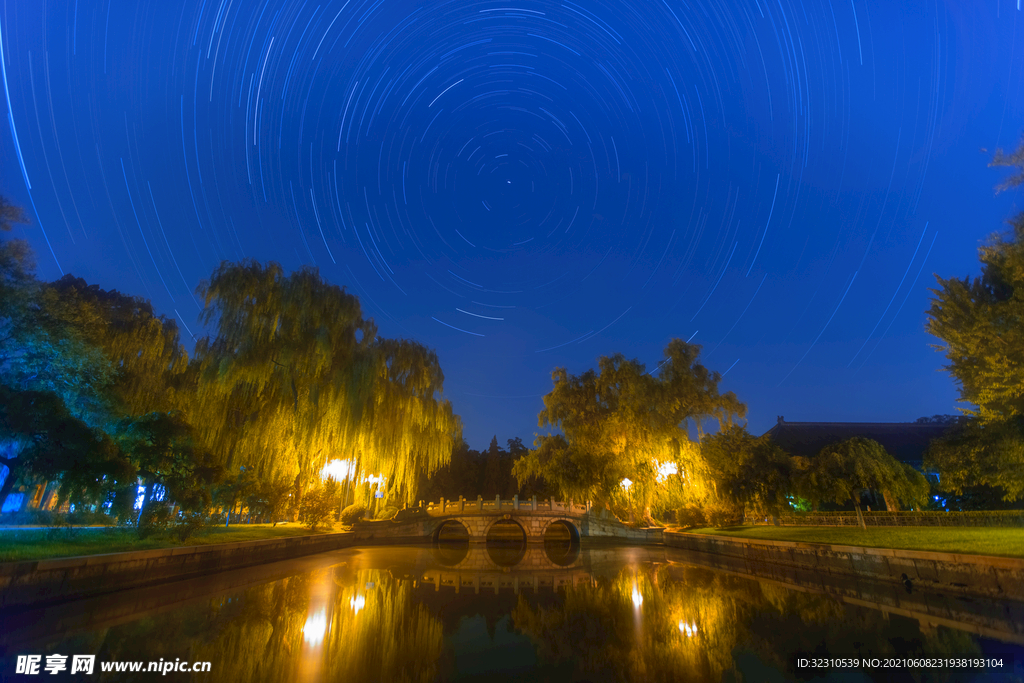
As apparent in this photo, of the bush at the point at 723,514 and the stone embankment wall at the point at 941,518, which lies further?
the bush at the point at 723,514

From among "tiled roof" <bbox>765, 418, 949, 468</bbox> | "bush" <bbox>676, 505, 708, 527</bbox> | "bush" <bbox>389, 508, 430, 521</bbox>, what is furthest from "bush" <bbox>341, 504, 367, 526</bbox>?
"tiled roof" <bbox>765, 418, 949, 468</bbox>

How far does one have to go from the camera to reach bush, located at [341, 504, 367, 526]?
966 inches

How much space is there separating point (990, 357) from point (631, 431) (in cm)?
1563

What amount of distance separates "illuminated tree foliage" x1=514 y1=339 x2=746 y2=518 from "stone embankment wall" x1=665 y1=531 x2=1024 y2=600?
7393 millimetres

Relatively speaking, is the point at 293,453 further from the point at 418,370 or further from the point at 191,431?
the point at 418,370

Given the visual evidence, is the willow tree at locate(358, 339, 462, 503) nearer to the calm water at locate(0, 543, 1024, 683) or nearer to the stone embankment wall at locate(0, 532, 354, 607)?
the stone embankment wall at locate(0, 532, 354, 607)

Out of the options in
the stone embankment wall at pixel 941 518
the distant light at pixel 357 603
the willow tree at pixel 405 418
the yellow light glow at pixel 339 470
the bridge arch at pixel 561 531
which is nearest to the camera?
the distant light at pixel 357 603

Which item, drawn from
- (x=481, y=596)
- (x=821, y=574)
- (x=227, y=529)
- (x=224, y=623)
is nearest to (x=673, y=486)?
(x=821, y=574)

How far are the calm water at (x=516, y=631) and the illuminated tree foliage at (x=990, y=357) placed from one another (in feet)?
22.6

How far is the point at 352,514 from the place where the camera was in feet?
81.9

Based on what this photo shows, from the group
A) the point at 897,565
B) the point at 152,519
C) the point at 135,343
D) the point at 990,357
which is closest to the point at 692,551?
the point at 897,565

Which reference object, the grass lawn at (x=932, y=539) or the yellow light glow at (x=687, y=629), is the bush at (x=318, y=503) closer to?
the yellow light glow at (x=687, y=629)

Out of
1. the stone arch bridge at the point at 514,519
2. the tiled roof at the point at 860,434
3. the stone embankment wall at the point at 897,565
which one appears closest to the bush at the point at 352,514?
the stone arch bridge at the point at 514,519

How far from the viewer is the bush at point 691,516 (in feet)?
79.6
